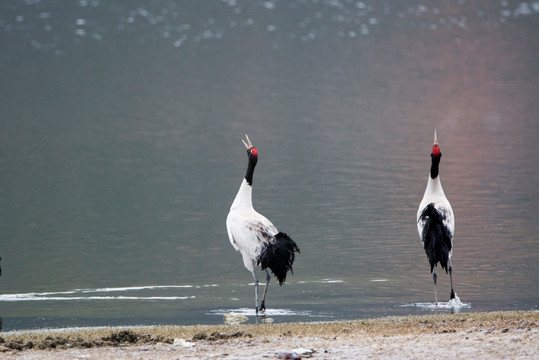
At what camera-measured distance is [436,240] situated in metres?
16.3

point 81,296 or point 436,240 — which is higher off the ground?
point 436,240

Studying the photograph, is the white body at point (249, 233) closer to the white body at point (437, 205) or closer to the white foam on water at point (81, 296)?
the white foam on water at point (81, 296)

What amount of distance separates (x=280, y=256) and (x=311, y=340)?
3.09 meters

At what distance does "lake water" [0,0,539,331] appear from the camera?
57.7 ft

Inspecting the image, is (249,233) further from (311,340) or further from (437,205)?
(311,340)

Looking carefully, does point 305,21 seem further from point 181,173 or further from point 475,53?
point 181,173

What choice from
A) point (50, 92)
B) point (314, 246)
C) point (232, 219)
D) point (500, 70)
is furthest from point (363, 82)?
point (232, 219)

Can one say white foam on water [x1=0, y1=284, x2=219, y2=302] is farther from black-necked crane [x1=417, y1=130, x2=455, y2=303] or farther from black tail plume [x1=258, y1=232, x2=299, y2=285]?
black-necked crane [x1=417, y1=130, x2=455, y2=303]

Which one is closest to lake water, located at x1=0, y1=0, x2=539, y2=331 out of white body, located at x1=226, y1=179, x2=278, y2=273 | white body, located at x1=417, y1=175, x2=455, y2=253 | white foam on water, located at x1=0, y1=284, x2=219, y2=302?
white foam on water, located at x1=0, y1=284, x2=219, y2=302

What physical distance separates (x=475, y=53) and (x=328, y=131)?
127ft

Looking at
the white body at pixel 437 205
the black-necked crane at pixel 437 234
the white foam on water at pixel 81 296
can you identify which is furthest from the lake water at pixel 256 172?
the white body at pixel 437 205

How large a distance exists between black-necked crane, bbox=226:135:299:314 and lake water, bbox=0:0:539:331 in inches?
25.5

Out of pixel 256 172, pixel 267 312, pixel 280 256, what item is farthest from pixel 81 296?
pixel 256 172

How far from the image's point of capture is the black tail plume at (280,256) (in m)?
15.7
